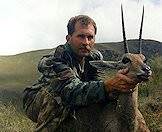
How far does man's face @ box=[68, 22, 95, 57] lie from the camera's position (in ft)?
25.6

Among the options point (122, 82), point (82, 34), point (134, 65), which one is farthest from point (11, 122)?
point (134, 65)

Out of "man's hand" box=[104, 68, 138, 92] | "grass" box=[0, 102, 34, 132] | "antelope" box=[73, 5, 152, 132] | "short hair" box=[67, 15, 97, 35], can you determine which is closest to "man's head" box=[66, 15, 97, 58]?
"short hair" box=[67, 15, 97, 35]

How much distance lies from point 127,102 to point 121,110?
0.17 m

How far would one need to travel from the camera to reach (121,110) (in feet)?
22.9

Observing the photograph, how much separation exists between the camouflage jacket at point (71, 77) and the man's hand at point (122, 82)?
1.05 ft

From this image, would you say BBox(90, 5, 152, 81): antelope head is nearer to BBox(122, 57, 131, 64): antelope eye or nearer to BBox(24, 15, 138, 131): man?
BBox(122, 57, 131, 64): antelope eye

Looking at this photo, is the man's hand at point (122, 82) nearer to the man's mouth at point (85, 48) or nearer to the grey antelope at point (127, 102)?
the grey antelope at point (127, 102)

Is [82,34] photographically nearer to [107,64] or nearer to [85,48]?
[85,48]

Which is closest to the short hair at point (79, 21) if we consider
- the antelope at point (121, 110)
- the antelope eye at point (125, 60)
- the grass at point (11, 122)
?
the antelope at point (121, 110)

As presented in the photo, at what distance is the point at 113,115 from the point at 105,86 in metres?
0.41

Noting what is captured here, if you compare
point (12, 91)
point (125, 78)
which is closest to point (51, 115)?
point (125, 78)

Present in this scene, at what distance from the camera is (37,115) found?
8273 millimetres

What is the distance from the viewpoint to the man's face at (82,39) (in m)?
7.79

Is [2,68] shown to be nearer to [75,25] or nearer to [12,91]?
[12,91]
